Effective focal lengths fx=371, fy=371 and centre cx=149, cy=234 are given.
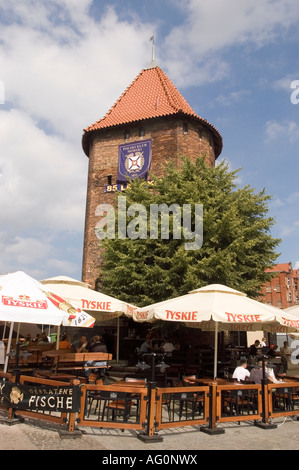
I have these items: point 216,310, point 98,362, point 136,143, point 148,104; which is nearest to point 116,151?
point 136,143

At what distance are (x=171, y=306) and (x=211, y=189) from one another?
9300 millimetres

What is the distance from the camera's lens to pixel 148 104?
82.6 ft

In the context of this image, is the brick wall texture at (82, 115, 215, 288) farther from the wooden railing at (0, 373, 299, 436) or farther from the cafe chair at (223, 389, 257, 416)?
the wooden railing at (0, 373, 299, 436)

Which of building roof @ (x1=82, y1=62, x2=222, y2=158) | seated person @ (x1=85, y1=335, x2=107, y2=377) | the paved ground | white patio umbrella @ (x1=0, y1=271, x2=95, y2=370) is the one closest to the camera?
the paved ground

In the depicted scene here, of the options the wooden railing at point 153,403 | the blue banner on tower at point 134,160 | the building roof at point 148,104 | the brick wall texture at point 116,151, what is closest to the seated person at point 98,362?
the wooden railing at point 153,403

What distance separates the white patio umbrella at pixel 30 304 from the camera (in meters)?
6.22

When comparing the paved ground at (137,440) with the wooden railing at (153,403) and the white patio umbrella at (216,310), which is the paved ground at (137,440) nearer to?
the wooden railing at (153,403)

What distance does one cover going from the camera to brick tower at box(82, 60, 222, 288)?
72.7 ft

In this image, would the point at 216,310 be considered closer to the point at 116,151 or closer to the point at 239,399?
the point at 239,399

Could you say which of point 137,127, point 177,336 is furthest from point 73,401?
point 137,127

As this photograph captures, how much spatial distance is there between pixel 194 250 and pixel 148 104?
47.1ft

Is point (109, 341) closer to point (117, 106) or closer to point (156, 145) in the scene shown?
point (156, 145)

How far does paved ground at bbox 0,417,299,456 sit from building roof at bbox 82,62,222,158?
1926cm

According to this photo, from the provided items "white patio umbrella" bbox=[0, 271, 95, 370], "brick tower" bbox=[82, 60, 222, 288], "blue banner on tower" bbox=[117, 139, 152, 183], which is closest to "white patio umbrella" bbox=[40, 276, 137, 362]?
"white patio umbrella" bbox=[0, 271, 95, 370]
